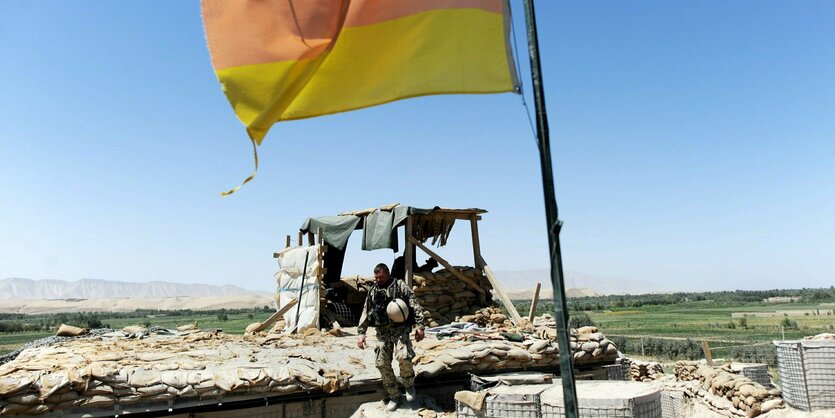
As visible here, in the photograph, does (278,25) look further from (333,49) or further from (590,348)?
(590,348)

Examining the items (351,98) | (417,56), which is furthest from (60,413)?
(417,56)

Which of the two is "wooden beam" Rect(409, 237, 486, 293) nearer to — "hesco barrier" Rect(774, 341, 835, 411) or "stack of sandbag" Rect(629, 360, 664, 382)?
"stack of sandbag" Rect(629, 360, 664, 382)

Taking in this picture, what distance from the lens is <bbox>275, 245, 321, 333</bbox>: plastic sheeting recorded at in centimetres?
1352

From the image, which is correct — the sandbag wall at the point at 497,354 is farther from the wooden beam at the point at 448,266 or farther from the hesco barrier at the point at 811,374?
the wooden beam at the point at 448,266

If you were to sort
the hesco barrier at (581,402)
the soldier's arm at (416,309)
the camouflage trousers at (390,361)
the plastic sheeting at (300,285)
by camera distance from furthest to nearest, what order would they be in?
1. the plastic sheeting at (300,285)
2. the camouflage trousers at (390,361)
3. the soldier's arm at (416,309)
4. the hesco barrier at (581,402)

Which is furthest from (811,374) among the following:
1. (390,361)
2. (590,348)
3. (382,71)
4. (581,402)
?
(382,71)

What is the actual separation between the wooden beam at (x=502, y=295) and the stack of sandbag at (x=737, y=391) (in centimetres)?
419

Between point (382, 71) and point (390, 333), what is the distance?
14.9ft

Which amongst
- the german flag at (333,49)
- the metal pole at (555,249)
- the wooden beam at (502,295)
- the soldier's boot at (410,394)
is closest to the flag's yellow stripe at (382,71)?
the german flag at (333,49)

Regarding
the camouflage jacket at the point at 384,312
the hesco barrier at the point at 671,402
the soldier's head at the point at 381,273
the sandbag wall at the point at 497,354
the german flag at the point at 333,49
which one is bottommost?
the hesco barrier at the point at 671,402

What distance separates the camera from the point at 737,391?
1071 centimetres

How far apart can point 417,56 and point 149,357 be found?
7.11 meters

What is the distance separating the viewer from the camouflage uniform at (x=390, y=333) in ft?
24.8

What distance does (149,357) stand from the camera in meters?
8.49
